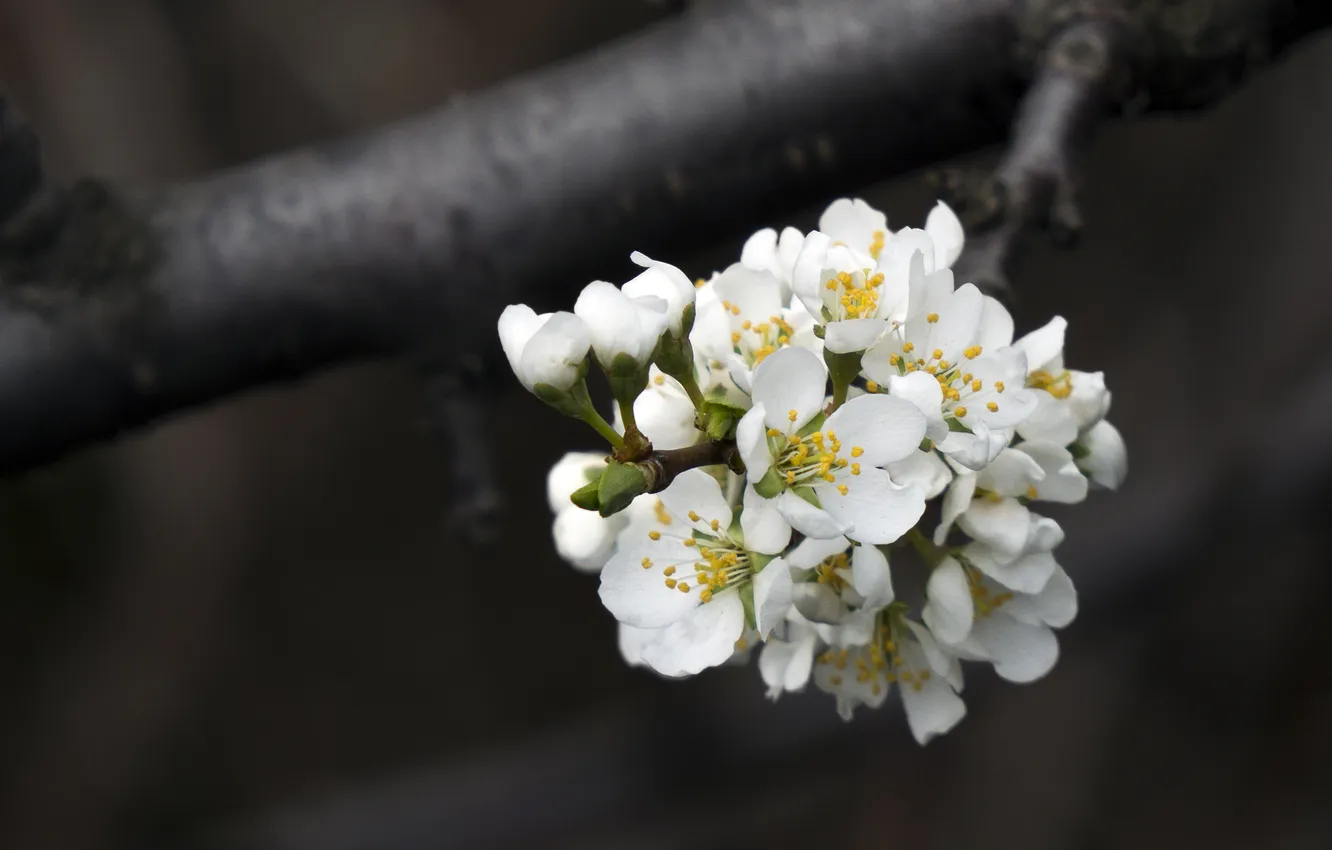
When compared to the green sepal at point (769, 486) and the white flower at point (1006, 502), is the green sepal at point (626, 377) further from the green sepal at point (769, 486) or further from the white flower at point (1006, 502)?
the white flower at point (1006, 502)

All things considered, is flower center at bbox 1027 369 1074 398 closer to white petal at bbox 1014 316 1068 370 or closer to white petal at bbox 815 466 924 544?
white petal at bbox 1014 316 1068 370

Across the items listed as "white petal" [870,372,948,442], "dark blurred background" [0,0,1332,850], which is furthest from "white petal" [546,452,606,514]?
"dark blurred background" [0,0,1332,850]

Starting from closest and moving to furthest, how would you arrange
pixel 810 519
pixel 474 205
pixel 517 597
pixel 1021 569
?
pixel 810 519, pixel 1021 569, pixel 474 205, pixel 517 597

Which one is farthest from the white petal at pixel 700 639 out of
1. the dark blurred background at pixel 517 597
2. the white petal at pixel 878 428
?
the dark blurred background at pixel 517 597

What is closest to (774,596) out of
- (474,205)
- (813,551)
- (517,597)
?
(813,551)

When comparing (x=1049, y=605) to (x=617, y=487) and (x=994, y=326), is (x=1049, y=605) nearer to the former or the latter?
(x=994, y=326)

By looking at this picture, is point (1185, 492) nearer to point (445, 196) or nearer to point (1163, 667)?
point (1163, 667)

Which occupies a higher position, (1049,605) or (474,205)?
(474,205)

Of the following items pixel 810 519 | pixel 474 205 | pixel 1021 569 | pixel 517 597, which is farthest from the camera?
pixel 517 597
